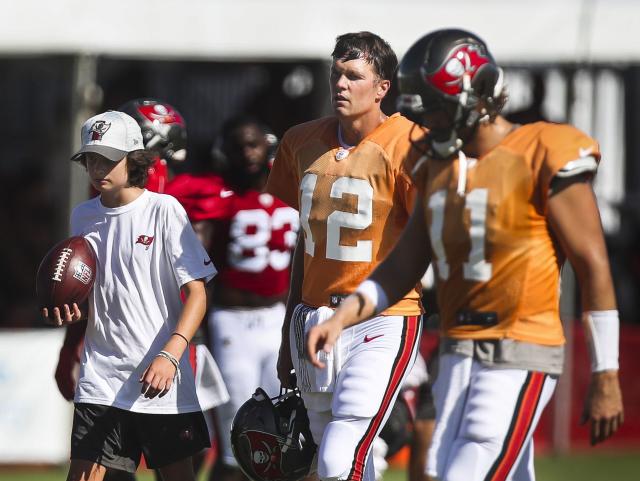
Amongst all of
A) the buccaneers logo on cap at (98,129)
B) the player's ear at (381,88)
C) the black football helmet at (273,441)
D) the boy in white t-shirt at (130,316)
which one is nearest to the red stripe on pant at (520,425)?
the black football helmet at (273,441)

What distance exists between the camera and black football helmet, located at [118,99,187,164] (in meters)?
6.65

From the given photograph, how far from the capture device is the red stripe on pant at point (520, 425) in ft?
14.7

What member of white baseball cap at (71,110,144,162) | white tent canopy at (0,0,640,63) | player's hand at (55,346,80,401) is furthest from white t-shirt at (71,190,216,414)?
white tent canopy at (0,0,640,63)

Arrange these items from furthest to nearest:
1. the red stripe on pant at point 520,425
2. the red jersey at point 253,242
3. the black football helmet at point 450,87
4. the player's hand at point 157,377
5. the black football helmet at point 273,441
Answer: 1. the red jersey at point 253,242
2. the black football helmet at point 273,441
3. the player's hand at point 157,377
4. the black football helmet at point 450,87
5. the red stripe on pant at point 520,425

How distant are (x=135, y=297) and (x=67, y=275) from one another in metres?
0.30

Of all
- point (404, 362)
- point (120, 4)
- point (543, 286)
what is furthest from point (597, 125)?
Result: point (543, 286)

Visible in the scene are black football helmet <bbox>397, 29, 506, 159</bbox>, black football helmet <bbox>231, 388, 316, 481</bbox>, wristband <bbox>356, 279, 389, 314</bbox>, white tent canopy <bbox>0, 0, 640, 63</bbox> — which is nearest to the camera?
black football helmet <bbox>397, 29, 506, 159</bbox>

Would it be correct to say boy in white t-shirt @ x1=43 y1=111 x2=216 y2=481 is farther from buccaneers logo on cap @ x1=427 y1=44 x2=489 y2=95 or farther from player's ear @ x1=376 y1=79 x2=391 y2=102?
buccaneers logo on cap @ x1=427 y1=44 x2=489 y2=95

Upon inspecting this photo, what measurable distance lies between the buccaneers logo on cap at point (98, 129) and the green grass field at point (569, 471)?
14.0ft

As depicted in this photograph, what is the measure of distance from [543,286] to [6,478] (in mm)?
6076

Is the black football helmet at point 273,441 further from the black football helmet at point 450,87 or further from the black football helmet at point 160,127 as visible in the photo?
the black football helmet at point 450,87

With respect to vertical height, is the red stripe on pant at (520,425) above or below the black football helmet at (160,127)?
below

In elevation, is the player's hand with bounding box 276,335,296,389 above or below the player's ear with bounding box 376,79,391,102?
below

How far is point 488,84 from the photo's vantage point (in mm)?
4637
